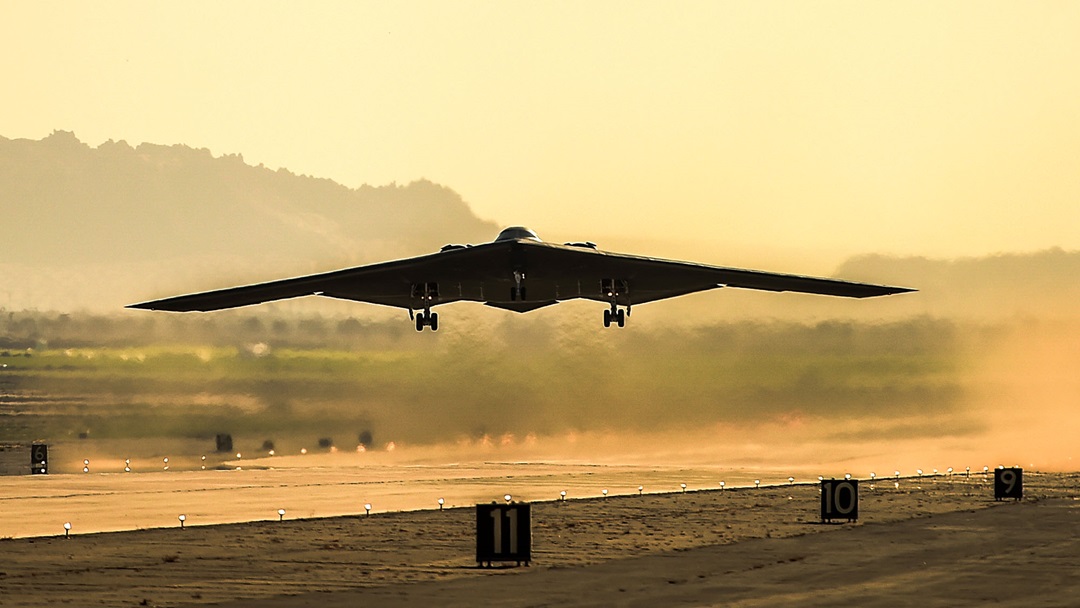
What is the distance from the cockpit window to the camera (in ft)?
151

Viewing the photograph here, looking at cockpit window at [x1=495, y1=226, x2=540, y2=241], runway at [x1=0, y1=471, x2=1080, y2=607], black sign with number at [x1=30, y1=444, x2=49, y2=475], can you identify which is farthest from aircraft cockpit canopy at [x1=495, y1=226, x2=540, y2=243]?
black sign with number at [x1=30, y1=444, x2=49, y2=475]

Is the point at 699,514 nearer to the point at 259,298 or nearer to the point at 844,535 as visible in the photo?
the point at 844,535

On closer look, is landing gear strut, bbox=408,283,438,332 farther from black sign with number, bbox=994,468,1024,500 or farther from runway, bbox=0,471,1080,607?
black sign with number, bbox=994,468,1024,500

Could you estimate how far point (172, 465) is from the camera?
92.4 meters

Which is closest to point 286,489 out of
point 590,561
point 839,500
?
point 839,500

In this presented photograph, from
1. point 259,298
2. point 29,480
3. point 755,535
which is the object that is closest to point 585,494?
point 259,298

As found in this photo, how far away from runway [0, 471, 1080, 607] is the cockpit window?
867 centimetres

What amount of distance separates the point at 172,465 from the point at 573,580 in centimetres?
6782

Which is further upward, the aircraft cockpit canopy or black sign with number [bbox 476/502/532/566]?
the aircraft cockpit canopy

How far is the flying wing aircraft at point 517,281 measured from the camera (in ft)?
152

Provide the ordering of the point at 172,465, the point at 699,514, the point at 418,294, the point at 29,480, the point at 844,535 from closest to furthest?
the point at 844,535 < the point at 699,514 < the point at 418,294 < the point at 29,480 < the point at 172,465

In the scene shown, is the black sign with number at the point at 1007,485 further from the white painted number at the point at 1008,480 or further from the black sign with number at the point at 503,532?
the black sign with number at the point at 503,532

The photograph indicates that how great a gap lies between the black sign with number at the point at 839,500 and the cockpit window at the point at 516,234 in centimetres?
1156

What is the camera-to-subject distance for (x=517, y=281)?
46969 mm
